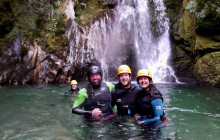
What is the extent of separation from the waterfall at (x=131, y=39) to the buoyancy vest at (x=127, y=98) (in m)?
11.7

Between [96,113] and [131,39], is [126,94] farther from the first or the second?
[131,39]

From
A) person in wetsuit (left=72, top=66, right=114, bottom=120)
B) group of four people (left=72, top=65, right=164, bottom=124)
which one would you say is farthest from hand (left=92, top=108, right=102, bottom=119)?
person in wetsuit (left=72, top=66, right=114, bottom=120)

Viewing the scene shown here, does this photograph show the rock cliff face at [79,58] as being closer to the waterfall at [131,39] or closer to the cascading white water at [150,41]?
the waterfall at [131,39]

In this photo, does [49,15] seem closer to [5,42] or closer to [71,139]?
[5,42]

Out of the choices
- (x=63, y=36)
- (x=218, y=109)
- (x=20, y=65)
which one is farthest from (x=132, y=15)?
(x=218, y=109)

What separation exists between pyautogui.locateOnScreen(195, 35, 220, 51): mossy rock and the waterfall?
10.1ft

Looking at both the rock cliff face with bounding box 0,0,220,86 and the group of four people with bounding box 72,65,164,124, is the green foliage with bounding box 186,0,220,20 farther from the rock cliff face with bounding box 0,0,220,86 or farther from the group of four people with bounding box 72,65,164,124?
the group of four people with bounding box 72,65,164,124

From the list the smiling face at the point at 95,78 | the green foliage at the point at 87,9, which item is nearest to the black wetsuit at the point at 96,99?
the smiling face at the point at 95,78

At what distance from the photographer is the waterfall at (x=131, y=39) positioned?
666 inches

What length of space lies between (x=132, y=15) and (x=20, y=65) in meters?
9.95

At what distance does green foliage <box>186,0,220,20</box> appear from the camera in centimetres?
1249

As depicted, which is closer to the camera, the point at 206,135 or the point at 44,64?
the point at 206,135

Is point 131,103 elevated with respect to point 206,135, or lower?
elevated

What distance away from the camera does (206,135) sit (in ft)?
14.8
